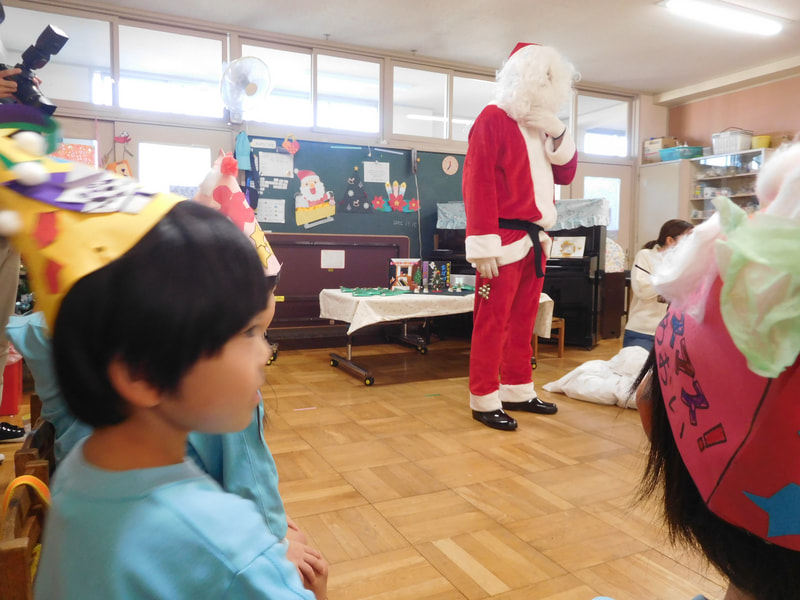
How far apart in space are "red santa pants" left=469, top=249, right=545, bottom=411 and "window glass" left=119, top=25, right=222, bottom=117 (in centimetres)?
324

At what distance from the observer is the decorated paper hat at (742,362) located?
0.47 metres

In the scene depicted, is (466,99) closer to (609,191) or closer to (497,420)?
(609,191)

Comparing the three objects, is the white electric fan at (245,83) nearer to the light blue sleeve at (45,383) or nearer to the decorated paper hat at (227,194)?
the decorated paper hat at (227,194)

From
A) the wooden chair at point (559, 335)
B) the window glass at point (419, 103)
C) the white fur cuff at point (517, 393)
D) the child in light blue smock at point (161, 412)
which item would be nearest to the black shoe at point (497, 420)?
the white fur cuff at point (517, 393)

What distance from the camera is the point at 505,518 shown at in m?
→ 1.66

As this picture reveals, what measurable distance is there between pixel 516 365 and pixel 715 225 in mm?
2190

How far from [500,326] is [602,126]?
16.3ft

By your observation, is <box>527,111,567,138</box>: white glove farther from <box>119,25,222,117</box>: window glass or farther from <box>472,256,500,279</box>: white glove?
<box>119,25,222,117</box>: window glass

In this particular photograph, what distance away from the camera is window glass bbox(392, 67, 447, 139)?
5.37m

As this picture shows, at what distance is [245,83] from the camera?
3748 millimetres

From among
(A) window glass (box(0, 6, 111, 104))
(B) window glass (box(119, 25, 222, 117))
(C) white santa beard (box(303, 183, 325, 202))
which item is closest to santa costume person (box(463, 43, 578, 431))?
(C) white santa beard (box(303, 183, 325, 202))

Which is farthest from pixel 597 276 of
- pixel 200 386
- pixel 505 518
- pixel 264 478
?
pixel 200 386

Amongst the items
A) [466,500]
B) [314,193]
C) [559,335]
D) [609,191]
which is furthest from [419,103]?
[466,500]

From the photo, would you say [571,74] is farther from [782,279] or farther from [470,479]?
[782,279]
